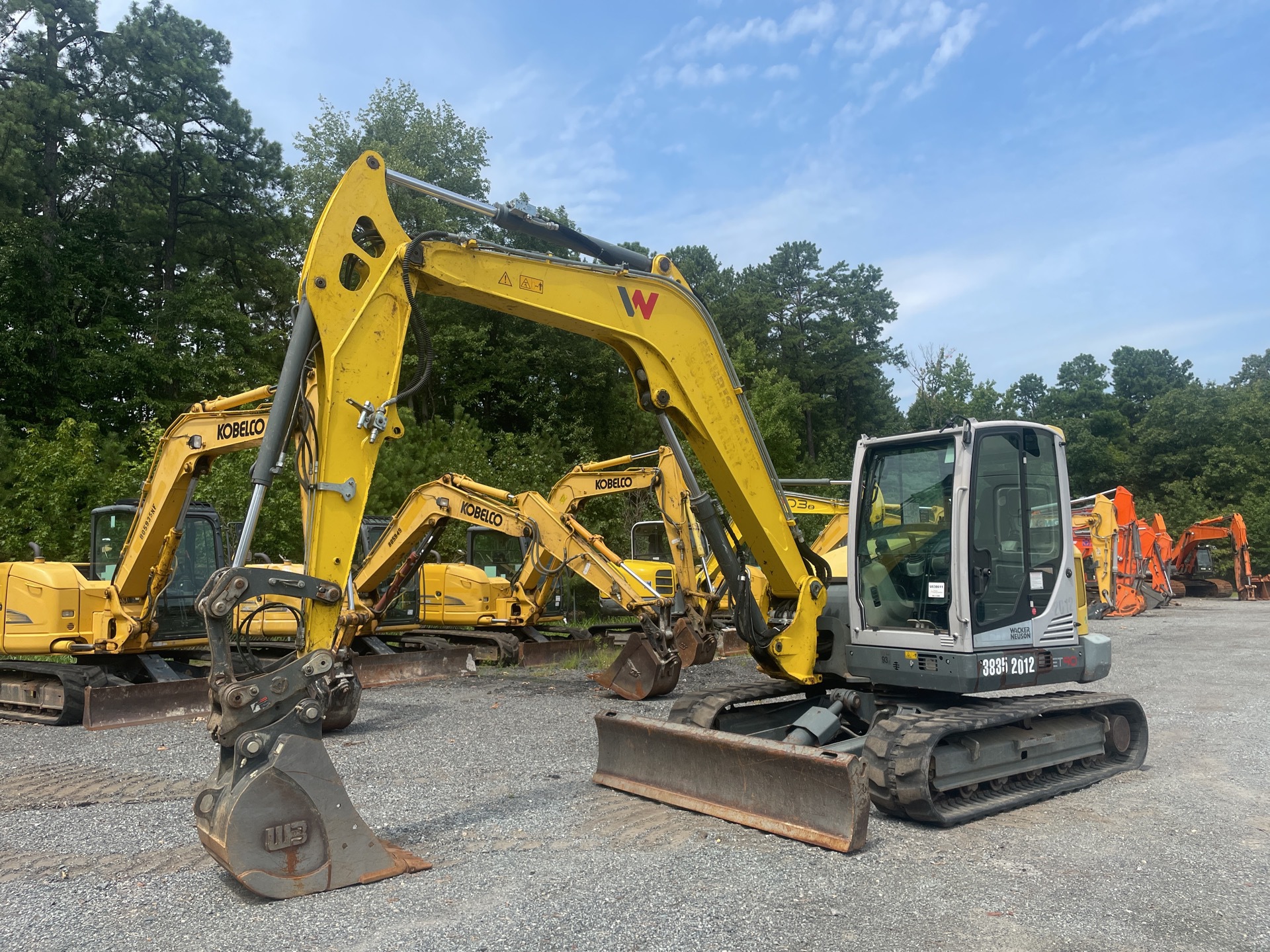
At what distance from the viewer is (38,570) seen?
10305mm

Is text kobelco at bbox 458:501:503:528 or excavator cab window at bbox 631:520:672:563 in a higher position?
text kobelco at bbox 458:501:503:528

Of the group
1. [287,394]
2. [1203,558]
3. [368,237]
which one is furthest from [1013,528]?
[1203,558]

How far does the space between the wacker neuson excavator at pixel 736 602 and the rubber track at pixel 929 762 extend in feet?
0.07

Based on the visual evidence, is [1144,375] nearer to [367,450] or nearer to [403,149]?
[403,149]

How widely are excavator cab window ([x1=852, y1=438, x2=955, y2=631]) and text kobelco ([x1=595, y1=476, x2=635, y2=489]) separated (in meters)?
7.33

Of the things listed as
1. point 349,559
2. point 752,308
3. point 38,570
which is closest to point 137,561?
point 38,570

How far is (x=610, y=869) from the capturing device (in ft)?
16.2

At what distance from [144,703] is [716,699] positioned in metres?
6.37

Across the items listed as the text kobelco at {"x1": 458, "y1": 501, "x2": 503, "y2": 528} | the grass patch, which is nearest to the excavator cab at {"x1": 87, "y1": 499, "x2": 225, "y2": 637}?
the grass patch

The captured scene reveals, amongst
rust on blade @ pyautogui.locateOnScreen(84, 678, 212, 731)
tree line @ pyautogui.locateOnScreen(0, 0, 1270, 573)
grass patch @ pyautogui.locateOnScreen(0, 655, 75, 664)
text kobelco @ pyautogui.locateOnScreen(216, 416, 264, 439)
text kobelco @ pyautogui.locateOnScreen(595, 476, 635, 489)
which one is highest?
tree line @ pyautogui.locateOnScreen(0, 0, 1270, 573)

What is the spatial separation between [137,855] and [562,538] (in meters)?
8.16

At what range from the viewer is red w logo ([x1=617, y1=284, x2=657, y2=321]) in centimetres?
639

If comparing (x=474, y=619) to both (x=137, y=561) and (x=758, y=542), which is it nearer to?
(x=137, y=561)

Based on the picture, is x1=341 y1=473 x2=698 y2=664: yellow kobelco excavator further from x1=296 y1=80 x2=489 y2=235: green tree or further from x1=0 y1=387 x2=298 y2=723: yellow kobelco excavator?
x1=296 y1=80 x2=489 y2=235: green tree
